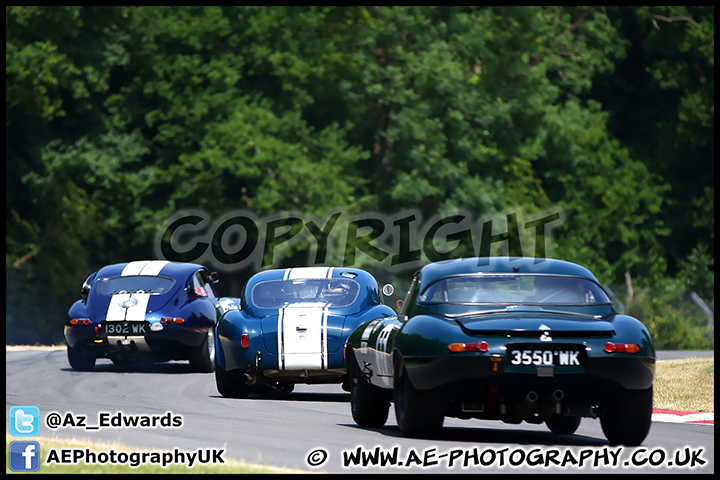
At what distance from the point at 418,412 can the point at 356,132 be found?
41158mm

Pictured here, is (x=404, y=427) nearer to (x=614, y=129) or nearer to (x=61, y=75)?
(x=61, y=75)

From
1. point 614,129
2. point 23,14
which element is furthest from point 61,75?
point 614,129

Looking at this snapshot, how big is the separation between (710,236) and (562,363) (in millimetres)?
47835

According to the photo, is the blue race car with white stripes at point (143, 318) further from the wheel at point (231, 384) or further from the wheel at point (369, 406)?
the wheel at point (369, 406)

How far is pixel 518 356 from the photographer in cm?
915

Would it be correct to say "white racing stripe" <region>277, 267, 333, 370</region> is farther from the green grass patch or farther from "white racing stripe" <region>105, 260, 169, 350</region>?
"white racing stripe" <region>105, 260, 169, 350</region>

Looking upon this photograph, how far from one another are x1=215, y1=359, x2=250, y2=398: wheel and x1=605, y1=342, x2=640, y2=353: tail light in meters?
6.16

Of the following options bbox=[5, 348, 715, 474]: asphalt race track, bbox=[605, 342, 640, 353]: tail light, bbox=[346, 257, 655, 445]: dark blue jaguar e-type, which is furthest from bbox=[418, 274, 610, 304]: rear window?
bbox=[5, 348, 715, 474]: asphalt race track

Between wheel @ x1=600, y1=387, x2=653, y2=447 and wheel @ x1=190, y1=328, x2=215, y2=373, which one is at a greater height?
wheel @ x1=600, y1=387, x2=653, y2=447

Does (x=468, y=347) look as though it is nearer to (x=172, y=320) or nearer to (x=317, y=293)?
(x=317, y=293)

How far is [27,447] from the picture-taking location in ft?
28.7

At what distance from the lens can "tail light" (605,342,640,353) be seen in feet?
30.4

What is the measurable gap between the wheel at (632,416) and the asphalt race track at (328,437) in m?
0.13

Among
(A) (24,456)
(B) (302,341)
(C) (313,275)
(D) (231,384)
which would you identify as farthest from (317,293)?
(A) (24,456)
